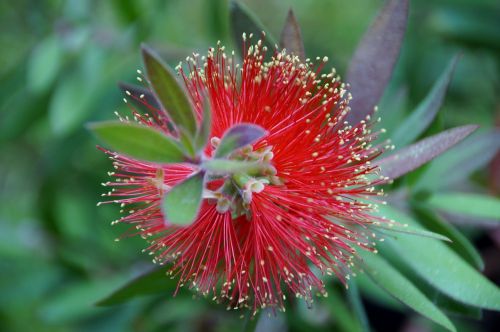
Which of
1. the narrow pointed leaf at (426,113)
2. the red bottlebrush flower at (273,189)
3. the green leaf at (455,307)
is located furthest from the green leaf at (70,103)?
the green leaf at (455,307)

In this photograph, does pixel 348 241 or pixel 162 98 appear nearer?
pixel 162 98

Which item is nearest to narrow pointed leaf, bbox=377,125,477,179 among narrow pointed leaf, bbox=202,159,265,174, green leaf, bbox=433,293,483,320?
green leaf, bbox=433,293,483,320

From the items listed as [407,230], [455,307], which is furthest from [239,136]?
[455,307]

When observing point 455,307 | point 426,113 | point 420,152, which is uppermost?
point 426,113

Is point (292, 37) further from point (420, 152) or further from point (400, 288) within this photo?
point (400, 288)

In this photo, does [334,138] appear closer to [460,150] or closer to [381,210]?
[381,210]

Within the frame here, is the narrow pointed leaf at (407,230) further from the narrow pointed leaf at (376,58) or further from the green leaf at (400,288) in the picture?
the narrow pointed leaf at (376,58)

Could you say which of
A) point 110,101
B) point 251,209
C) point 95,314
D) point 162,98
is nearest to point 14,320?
point 95,314
